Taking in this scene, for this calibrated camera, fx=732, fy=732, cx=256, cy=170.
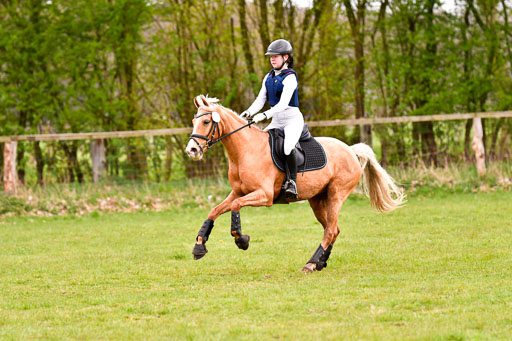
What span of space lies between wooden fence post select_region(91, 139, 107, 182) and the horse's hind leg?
9991 millimetres

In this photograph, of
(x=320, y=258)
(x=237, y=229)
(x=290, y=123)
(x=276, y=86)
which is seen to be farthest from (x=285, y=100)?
(x=320, y=258)

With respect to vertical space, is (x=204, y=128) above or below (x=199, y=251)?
above

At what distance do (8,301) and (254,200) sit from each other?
109 inches

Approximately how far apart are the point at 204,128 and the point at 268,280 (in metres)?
1.79

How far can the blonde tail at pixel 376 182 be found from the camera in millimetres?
9836

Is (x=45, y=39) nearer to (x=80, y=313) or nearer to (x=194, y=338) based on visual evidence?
(x=80, y=313)

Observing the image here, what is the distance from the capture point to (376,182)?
9945mm

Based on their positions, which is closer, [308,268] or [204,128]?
[204,128]

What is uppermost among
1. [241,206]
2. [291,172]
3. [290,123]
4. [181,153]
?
[290,123]

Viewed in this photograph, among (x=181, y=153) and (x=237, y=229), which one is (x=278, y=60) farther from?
(x=181, y=153)

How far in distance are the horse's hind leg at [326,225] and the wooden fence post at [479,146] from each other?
8.67 metres

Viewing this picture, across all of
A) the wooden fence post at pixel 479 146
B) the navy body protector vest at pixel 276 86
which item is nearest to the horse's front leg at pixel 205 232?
the navy body protector vest at pixel 276 86

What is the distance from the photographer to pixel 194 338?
17.7ft

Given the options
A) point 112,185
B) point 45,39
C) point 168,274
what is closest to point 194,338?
point 168,274
